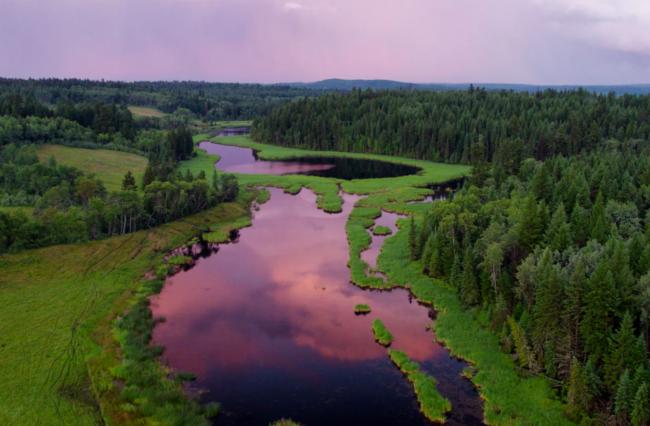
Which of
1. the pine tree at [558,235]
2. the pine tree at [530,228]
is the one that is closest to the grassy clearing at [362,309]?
the pine tree at [530,228]

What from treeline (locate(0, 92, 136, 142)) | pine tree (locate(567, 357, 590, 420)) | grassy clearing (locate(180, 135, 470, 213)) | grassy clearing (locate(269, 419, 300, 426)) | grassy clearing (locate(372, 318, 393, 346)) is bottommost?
grassy clearing (locate(269, 419, 300, 426))

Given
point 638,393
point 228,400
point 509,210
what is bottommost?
point 228,400

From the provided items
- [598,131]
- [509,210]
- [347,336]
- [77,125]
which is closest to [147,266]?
[347,336]

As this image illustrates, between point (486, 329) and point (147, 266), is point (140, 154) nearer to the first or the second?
point (147, 266)

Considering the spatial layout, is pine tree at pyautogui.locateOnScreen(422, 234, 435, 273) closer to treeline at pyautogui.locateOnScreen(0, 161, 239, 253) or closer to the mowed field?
treeline at pyautogui.locateOnScreen(0, 161, 239, 253)

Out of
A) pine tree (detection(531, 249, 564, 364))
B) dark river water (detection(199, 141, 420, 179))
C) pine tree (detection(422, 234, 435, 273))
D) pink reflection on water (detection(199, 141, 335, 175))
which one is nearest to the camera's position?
pine tree (detection(531, 249, 564, 364))

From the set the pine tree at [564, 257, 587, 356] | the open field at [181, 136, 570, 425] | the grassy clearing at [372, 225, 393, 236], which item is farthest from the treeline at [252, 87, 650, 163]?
the pine tree at [564, 257, 587, 356]

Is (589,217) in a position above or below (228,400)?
above

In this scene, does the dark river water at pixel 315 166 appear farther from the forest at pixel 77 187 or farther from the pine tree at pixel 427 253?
the pine tree at pixel 427 253
